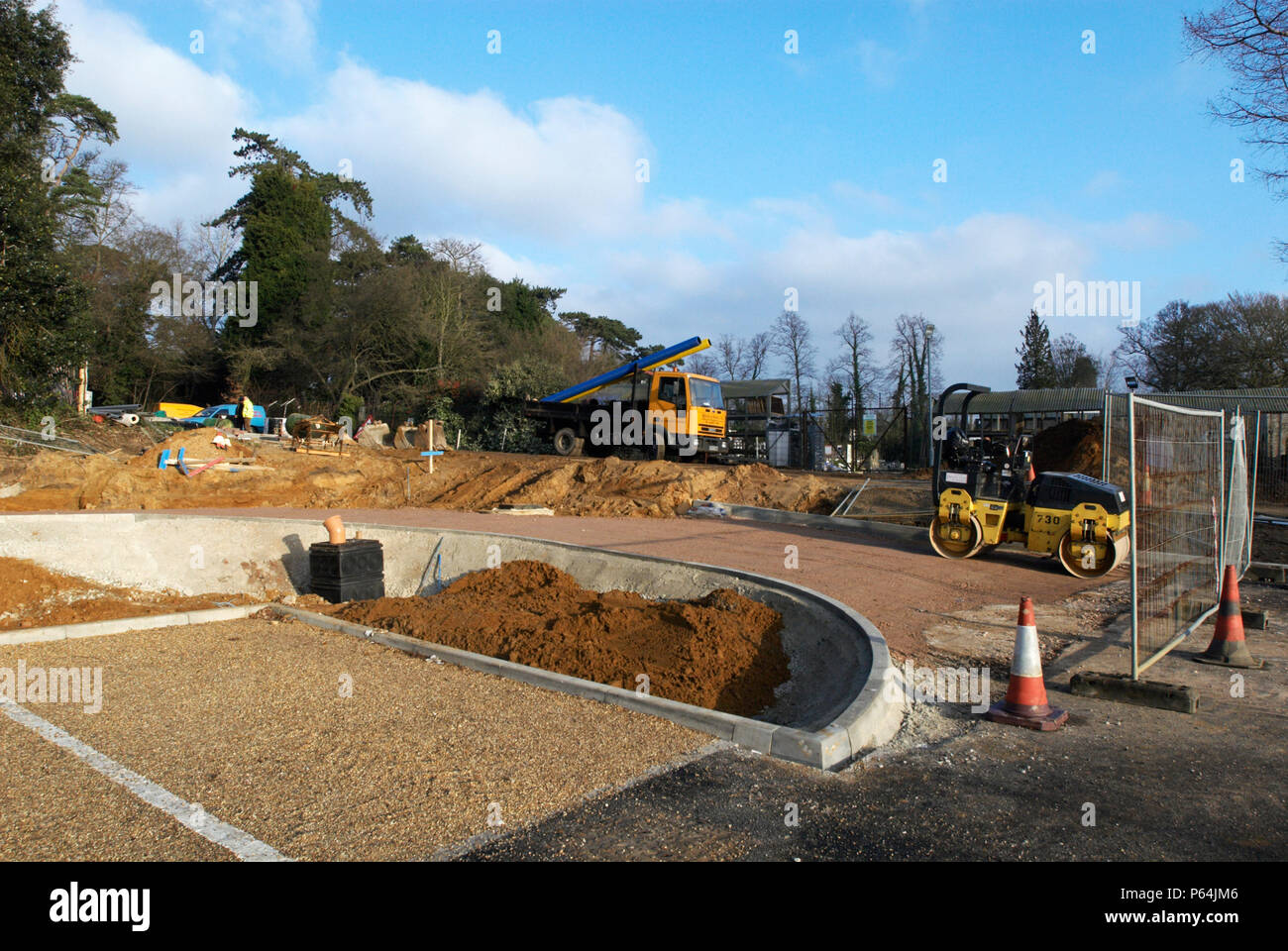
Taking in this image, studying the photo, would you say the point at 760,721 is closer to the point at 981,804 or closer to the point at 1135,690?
the point at 981,804

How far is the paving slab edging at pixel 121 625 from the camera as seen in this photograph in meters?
7.89

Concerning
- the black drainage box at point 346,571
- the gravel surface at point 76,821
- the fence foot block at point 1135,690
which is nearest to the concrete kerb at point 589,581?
the fence foot block at point 1135,690

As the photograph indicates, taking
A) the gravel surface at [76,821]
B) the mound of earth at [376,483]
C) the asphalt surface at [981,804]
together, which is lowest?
the asphalt surface at [981,804]

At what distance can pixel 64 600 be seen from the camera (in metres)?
10.7

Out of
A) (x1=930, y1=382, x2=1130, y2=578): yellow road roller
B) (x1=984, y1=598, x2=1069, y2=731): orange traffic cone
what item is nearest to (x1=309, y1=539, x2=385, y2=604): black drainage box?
(x1=930, y1=382, x2=1130, y2=578): yellow road roller

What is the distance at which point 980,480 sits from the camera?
36.3 feet

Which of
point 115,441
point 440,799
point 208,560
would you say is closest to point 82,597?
point 208,560

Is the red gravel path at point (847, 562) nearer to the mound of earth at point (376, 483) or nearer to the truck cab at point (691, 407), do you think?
the mound of earth at point (376, 483)

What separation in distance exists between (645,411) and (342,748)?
1830 centimetres

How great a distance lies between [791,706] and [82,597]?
32.6 feet

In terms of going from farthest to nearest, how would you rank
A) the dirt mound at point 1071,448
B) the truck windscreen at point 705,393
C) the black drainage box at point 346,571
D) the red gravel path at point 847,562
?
1. the truck windscreen at point 705,393
2. the dirt mound at point 1071,448
3. the black drainage box at point 346,571
4. the red gravel path at point 847,562

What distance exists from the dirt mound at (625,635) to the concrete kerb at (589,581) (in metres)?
0.32

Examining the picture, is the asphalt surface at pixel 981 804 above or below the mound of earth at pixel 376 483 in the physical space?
below
